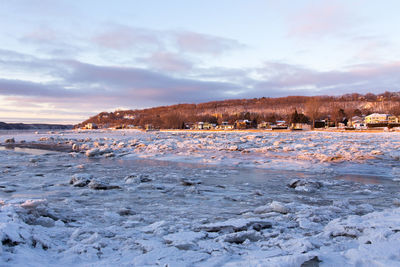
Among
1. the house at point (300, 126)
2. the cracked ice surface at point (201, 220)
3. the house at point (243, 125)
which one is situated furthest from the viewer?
the house at point (243, 125)

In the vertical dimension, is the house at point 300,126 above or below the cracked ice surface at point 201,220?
above

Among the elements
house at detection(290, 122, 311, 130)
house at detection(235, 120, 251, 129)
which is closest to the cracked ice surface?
house at detection(290, 122, 311, 130)

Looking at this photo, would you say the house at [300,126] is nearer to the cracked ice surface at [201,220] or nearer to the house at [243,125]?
the house at [243,125]

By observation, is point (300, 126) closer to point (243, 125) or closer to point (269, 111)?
point (243, 125)

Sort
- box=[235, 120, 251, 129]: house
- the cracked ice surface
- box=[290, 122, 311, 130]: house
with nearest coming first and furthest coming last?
the cracked ice surface → box=[290, 122, 311, 130]: house → box=[235, 120, 251, 129]: house

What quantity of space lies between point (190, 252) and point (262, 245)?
87cm

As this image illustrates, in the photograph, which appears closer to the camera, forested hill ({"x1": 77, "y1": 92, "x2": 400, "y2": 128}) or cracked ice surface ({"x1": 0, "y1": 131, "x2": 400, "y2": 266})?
cracked ice surface ({"x1": 0, "y1": 131, "x2": 400, "y2": 266})

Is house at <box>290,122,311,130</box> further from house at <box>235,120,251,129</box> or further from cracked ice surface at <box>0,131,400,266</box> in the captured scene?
cracked ice surface at <box>0,131,400,266</box>

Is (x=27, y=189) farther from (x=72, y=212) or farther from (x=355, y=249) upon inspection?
(x=355, y=249)

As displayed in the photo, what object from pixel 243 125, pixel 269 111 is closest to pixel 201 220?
pixel 243 125

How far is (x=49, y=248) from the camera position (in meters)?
3.34

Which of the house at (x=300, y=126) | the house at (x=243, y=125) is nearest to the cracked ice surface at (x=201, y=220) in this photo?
the house at (x=300, y=126)

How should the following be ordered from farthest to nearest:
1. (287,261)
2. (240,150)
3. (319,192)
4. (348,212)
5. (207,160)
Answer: (240,150)
(207,160)
(319,192)
(348,212)
(287,261)

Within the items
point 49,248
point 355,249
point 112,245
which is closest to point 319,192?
point 355,249
